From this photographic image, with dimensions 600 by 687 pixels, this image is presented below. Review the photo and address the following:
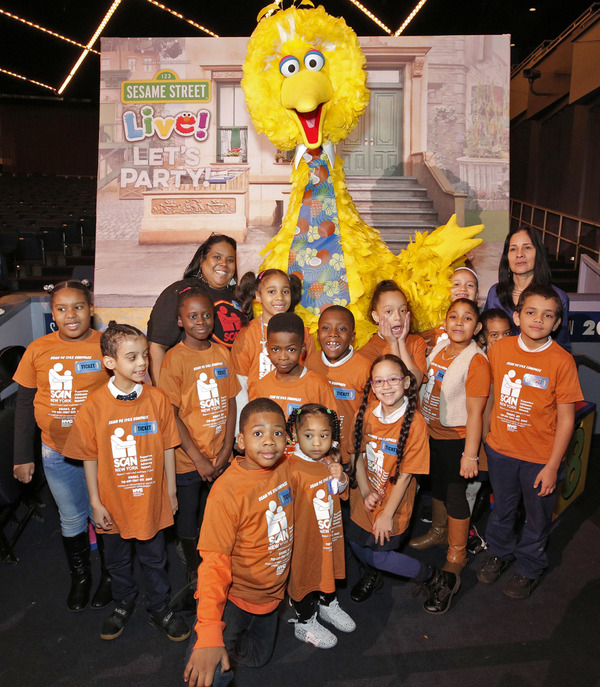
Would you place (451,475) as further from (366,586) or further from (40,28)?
(40,28)

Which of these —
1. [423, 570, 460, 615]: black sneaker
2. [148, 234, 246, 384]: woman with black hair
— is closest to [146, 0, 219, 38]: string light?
[148, 234, 246, 384]: woman with black hair

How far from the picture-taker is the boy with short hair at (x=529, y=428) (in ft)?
6.88

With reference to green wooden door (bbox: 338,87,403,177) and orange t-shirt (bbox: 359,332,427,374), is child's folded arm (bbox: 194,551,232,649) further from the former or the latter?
green wooden door (bbox: 338,87,403,177)

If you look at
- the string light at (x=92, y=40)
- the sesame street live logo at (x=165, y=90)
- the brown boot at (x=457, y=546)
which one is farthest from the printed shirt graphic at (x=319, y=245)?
the string light at (x=92, y=40)

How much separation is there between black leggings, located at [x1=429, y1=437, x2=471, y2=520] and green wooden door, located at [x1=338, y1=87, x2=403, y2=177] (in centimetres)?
202

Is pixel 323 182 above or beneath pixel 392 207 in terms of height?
beneath

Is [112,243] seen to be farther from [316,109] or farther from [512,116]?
[512,116]

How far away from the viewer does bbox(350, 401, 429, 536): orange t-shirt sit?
1.99 metres

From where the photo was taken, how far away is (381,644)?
198 cm

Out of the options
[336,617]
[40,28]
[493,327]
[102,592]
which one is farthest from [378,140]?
[40,28]

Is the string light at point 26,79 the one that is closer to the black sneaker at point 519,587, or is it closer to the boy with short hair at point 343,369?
the boy with short hair at point 343,369

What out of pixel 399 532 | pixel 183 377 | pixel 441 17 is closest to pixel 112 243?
pixel 183 377

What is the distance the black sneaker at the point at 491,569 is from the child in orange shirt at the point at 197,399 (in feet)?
3.54

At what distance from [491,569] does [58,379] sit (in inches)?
69.4
